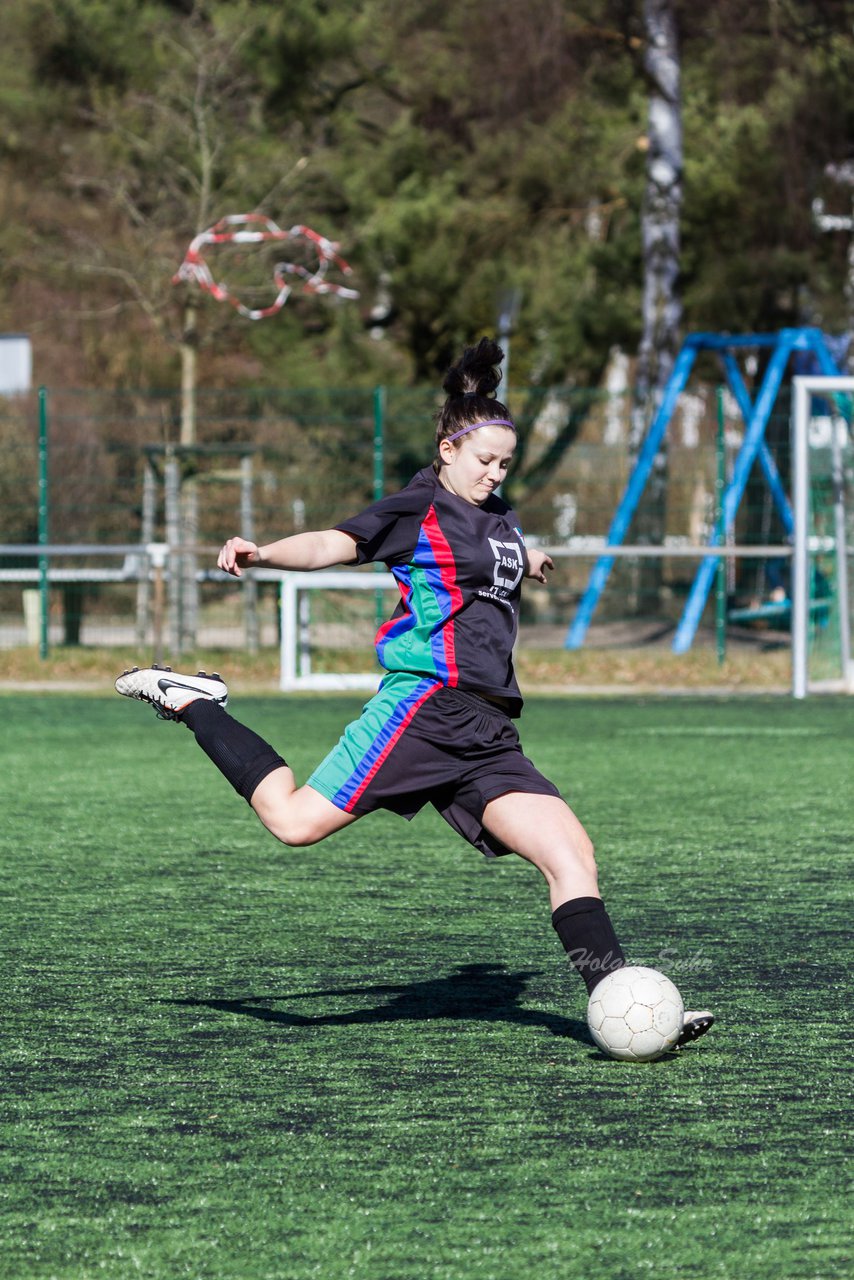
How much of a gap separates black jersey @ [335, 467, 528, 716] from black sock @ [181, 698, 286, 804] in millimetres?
406

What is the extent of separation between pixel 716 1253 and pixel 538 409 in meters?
17.3

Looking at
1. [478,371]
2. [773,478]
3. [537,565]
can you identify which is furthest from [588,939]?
[773,478]

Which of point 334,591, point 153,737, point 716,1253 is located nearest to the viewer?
point 716,1253

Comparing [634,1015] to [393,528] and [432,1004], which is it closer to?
[432,1004]

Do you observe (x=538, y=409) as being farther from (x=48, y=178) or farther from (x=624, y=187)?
(x=48, y=178)

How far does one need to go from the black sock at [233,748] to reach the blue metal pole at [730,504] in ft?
41.9

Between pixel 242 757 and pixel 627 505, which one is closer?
pixel 242 757

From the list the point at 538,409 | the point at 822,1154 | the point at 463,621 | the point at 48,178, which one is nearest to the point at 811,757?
the point at 463,621

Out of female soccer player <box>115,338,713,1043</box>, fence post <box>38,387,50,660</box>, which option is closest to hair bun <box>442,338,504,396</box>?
female soccer player <box>115,338,713,1043</box>

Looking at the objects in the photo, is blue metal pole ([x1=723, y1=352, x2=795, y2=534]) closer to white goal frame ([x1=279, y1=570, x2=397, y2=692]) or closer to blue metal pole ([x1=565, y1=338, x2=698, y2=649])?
blue metal pole ([x1=565, y1=338, x2=698, y2=649])

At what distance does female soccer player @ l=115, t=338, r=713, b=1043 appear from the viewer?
14.5 ft

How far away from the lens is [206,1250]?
10.2 feet

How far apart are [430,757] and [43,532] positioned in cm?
1333

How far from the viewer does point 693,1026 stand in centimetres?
440
